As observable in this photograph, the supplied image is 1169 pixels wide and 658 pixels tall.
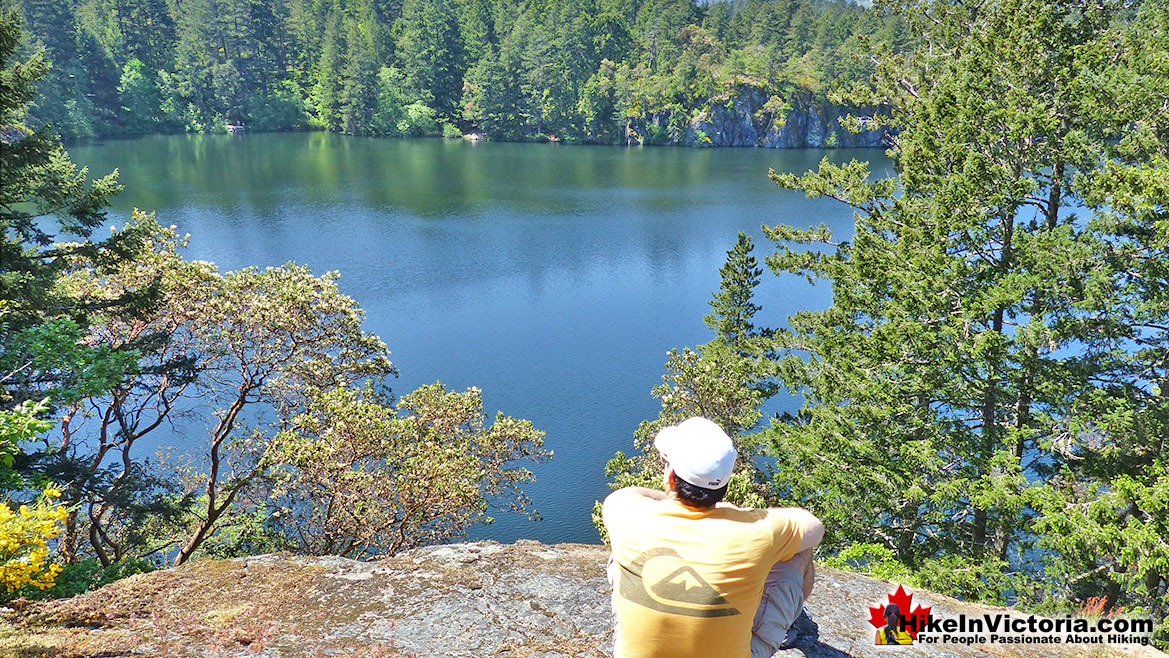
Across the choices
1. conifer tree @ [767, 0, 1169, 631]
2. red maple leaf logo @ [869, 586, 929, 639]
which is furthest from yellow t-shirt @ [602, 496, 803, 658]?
conifer tree @ [767, 0, 1169, 631]

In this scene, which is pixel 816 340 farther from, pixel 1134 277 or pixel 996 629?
pixel 996 629

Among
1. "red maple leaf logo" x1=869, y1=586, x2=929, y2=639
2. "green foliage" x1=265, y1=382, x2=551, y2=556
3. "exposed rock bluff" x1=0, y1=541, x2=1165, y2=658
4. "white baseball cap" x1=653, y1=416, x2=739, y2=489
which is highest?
"white baseball cap" x1=653, y1=416, x2=739, y2=489

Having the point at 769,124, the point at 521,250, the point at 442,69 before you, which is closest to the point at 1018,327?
the point at 521,250

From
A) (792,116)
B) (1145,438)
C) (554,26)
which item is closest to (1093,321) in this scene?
(1145,438)

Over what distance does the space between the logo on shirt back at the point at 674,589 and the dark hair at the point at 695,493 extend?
0.71 ft

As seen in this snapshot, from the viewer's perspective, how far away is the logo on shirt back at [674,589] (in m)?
2.90

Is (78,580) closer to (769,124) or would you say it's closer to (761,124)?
(769,124)

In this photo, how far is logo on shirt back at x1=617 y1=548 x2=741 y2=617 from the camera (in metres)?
2.90

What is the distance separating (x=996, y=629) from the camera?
6.41 metres

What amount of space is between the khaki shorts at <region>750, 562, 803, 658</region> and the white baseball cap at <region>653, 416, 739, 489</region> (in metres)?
0.69

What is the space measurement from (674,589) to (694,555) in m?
0.17

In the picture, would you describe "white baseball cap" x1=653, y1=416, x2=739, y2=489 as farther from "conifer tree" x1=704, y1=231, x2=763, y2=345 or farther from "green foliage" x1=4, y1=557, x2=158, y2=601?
"conifer tree" x1=704, y1=231, x2=763, y2=345

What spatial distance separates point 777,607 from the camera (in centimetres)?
328

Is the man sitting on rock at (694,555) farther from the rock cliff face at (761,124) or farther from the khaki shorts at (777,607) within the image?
the rock cliff face at (761,124)
